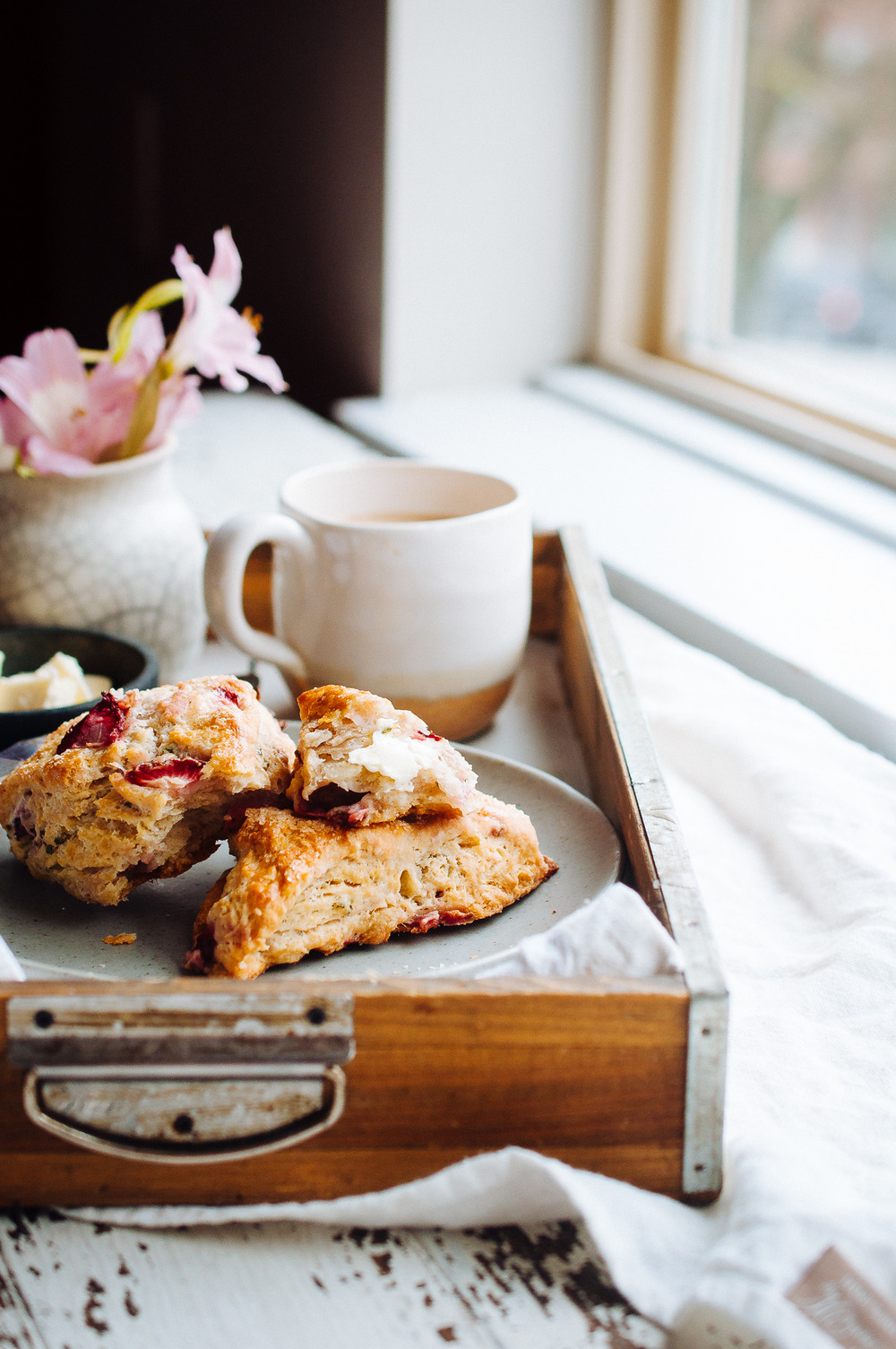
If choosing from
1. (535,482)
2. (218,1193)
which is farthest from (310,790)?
(535,482)

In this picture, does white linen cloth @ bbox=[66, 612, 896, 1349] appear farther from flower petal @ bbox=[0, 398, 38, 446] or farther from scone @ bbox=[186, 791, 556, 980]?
flower petal @ bbox=[0, 398, 38, 446]

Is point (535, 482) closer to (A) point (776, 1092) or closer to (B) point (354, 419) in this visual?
(B) point (354, 419)

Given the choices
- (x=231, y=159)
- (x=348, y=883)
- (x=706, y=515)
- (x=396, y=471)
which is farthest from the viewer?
(x=231, y=159)

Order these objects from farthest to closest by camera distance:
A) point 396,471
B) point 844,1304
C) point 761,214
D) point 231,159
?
point 231,159 < point 761,214 < point 396,471 < point 844,1304

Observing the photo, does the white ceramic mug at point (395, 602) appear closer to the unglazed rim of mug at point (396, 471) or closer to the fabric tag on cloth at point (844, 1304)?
the unglazed rim of mug at point (396, 471)

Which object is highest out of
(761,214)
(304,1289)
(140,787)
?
(761,214)

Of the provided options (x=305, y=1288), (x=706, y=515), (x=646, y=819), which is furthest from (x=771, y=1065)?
(x=706, y=515)

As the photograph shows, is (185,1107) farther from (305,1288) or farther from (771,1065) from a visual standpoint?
(771,1065)
